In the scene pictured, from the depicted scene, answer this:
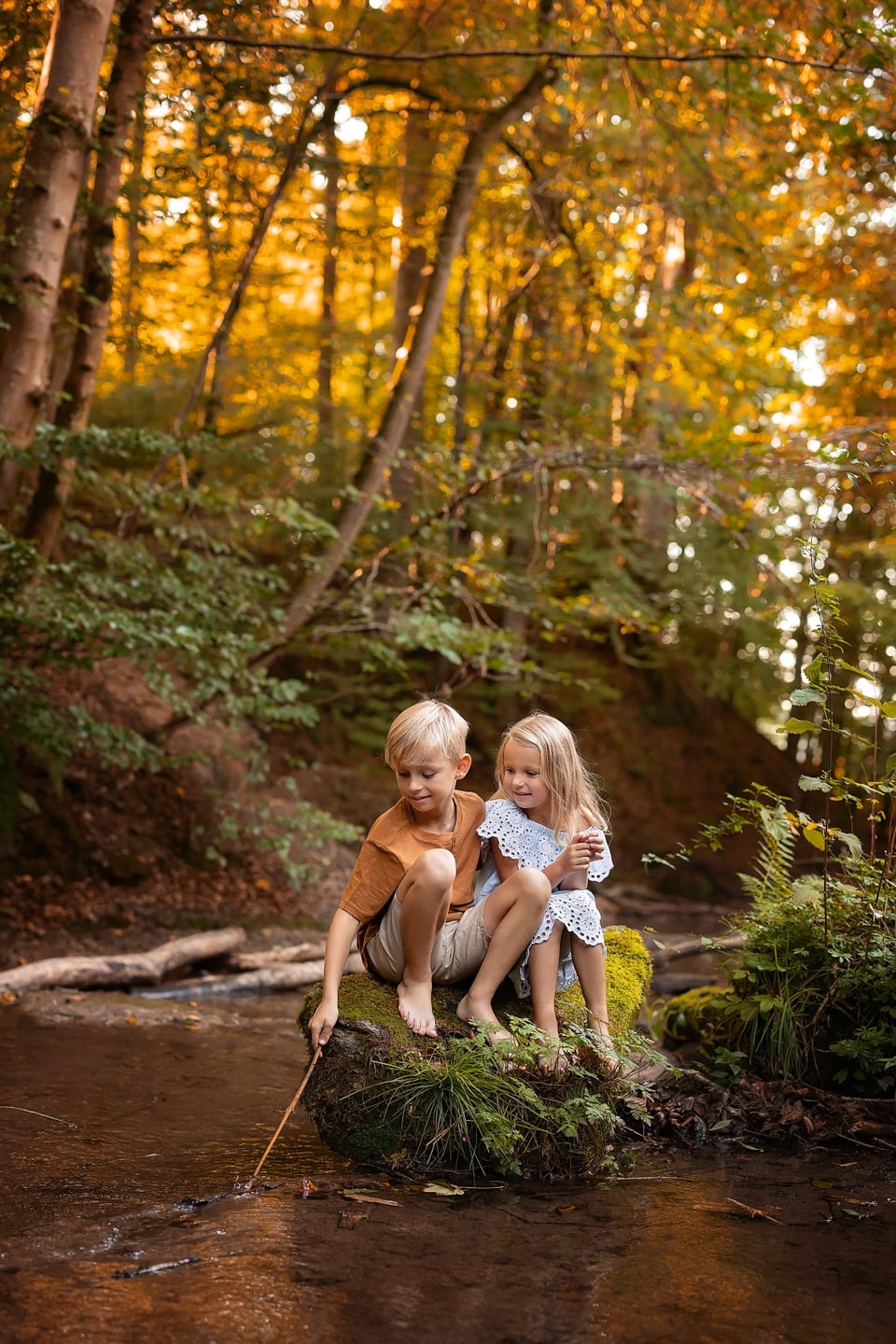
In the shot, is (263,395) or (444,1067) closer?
(444,1067)

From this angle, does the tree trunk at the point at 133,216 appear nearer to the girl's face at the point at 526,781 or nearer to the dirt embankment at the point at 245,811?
the dirt embankment at the point at 245,811

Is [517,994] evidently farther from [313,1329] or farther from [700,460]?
[700,460]

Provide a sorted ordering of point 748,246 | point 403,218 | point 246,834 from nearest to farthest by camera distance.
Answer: point 246,834
point 748,246
point 403,218

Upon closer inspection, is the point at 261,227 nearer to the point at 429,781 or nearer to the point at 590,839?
the point at 429,781

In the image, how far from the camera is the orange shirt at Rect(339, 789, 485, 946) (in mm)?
4145

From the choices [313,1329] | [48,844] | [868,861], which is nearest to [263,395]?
[48,844]

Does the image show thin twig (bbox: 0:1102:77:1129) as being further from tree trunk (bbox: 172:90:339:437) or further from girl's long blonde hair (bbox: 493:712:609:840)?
tree trunk (bbox: 172:90:339:437)

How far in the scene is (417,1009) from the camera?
4.05 metres

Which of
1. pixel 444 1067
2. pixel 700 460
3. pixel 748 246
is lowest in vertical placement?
pixel 444 1067

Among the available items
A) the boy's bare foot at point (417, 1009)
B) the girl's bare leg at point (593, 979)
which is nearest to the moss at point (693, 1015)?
the girl's bare leg at point (593, 979)

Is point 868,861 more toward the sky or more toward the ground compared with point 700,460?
more toward the ground

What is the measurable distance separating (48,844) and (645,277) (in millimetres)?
10521

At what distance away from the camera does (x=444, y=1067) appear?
3.84 m

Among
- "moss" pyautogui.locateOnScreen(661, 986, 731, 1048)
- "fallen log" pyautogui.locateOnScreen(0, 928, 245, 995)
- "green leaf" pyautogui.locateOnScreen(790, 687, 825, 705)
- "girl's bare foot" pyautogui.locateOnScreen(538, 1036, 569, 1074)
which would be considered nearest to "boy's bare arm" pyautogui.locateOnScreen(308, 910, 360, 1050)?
"girl's bare foot" pyautogui.locateOnScreen(538, 1036, 569, 1074)
